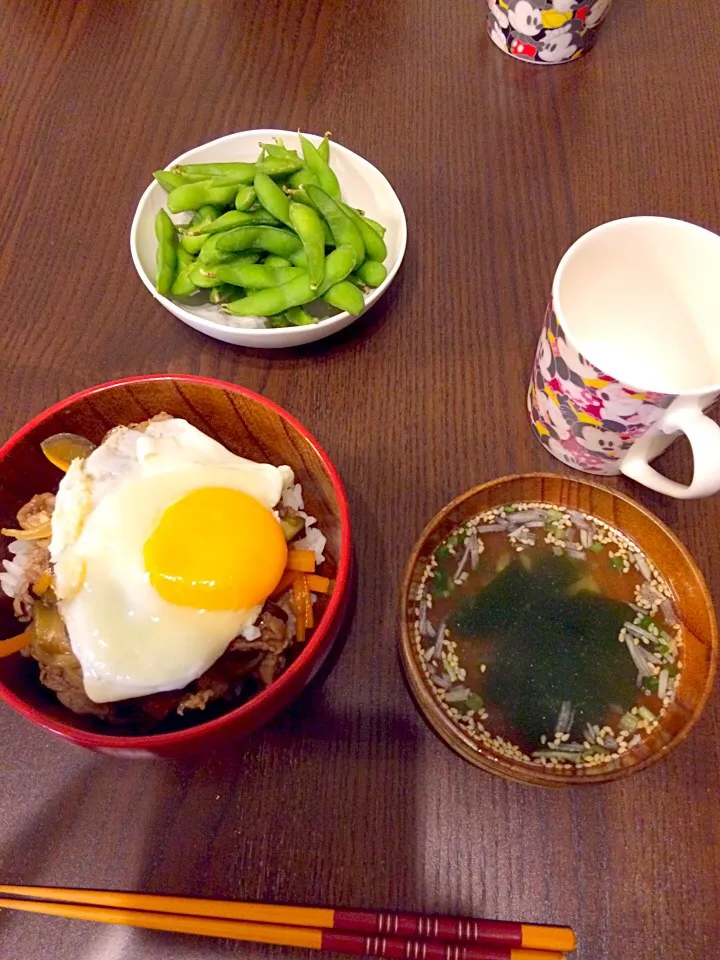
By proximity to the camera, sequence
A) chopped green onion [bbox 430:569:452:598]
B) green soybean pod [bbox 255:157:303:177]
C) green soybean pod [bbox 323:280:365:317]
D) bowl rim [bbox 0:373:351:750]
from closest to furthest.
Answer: bowl rim [bbox 0:373:351:750]
chopped green onion [bbox 430:569:452:598]
green soybean pod [bbox 323:280:365:317]
green soybean pod [bbox 255:157:303:177]

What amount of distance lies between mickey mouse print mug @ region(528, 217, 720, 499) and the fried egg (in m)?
0.59

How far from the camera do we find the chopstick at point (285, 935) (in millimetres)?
1004

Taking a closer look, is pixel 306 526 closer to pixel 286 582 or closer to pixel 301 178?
pixel 286 582

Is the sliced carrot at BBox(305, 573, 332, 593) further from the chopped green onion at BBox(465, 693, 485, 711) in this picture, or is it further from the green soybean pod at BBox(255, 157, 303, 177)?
the green soybean pod at BBox(255, 157, 303, 177)

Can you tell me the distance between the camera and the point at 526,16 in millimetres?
1811

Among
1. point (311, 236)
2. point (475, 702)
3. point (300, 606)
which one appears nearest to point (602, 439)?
point (475, 702)

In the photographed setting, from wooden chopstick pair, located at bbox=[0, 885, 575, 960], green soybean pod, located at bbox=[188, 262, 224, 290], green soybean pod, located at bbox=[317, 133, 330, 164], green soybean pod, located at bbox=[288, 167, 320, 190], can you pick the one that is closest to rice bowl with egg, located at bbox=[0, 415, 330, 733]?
wooden chopstick pair, located at bbox=[0, 885, 575, 960]

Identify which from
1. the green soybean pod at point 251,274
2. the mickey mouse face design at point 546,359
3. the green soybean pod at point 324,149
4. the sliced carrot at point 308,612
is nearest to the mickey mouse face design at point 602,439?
the mickey mouse face design at point 546,359

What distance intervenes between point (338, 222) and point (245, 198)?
222mm

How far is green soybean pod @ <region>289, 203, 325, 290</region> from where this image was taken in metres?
1.41

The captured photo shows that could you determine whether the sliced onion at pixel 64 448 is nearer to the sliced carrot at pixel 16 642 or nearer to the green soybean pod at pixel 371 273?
the sliced carrot at pixel 16 642

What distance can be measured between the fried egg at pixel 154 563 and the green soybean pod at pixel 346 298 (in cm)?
49

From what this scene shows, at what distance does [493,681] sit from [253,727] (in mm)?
438

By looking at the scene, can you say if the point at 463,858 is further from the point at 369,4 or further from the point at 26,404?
the point at 369,4
